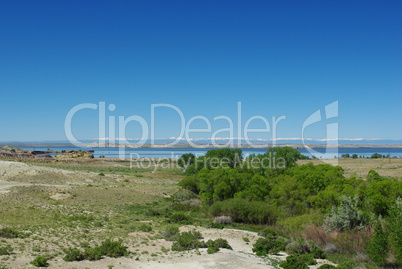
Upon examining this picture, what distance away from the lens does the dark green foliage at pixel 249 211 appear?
3156 centimetres

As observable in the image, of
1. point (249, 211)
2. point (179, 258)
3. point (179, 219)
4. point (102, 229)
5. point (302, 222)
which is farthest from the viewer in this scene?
point (249, 211)

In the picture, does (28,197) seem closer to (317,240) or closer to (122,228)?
(122,228)

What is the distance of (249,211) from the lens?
32031 millimetres

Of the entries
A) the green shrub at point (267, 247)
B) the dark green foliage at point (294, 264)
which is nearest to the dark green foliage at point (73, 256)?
the green shrub at point (267, 247)

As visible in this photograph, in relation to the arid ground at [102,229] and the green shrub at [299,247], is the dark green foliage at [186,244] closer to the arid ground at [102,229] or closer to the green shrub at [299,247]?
the arid ground at [102,229]

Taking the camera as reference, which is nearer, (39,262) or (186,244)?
(39,262)

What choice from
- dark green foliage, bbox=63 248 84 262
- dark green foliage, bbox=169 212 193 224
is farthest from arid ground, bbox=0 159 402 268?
dark green foliage, bbox=169 212 193 224

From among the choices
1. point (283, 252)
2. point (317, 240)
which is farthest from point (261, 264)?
point (317, 240)

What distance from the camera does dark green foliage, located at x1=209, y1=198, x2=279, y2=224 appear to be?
3156cm

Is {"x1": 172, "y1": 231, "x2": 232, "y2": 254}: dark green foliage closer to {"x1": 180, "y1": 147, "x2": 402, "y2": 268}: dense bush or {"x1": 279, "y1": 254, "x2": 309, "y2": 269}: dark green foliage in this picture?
{"x1": 180, "y1": 147, "x2": 402, "y2": 268}: dense bush

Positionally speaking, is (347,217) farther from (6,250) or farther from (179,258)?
(6,250)

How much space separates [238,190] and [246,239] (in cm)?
1396

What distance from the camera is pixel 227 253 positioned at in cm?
1945

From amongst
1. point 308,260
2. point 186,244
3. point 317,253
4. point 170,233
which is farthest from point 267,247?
point 170,233
